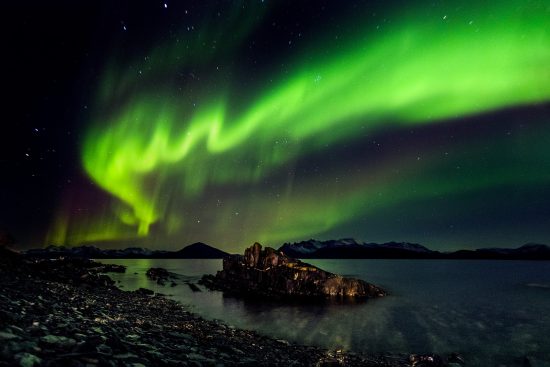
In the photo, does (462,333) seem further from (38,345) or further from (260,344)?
(38,345)

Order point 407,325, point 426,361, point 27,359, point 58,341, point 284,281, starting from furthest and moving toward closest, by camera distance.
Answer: point 284,281 < point 407,325 < point 426,361 < point 58,341 < point 27,359

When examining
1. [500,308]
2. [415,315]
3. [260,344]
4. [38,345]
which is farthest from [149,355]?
[500,308]

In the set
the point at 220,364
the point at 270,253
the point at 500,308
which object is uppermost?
the point at 270,253

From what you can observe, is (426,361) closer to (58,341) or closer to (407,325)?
(407,325)

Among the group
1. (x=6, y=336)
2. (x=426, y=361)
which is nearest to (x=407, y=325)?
(x=426, y=361)

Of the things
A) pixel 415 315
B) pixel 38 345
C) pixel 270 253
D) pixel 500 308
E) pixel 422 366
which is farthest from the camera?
pixel 270 253

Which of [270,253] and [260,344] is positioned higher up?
[270,253]

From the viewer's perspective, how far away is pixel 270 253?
50.9 meters

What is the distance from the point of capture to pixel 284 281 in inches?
1884

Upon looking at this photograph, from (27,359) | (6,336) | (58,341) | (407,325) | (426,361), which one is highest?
(6,336)

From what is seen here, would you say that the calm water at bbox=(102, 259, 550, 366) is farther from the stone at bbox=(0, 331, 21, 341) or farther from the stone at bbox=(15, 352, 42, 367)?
the stone at bbox=(15, 352, 42, 367)

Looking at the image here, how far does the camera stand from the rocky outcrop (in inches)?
1823

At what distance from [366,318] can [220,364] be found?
2457cm

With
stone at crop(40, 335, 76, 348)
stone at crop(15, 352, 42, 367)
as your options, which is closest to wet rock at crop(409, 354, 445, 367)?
stone at crop(40, 335, 76, 348)
